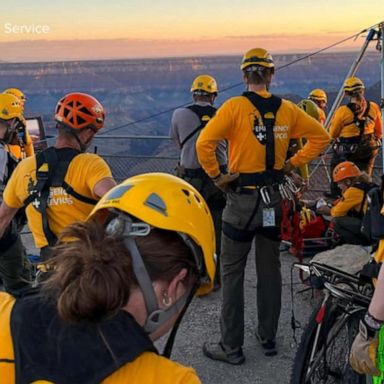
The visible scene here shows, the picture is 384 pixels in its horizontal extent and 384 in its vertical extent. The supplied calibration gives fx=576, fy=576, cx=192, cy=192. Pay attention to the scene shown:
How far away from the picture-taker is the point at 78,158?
329cm

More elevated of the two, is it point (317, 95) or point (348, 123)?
point (317, 95)

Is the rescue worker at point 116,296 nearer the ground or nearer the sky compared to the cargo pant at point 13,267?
nearer the sky

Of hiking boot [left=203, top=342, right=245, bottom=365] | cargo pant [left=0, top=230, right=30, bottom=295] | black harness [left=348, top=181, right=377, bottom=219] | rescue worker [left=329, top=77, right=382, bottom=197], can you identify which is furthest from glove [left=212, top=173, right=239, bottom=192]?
rescue worker [left=329, top=77, right=382, bottom=197]

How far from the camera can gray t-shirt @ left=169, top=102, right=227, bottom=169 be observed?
565cm

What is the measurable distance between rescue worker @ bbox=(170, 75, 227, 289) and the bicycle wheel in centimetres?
231

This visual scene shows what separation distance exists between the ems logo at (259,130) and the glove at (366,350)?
2.01m

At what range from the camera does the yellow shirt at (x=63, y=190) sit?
326 centimetres

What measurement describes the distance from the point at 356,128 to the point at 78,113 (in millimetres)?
6645

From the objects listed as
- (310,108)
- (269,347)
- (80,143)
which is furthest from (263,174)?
(310,108)

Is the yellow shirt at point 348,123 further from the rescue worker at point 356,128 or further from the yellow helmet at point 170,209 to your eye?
the yellow helmet at point 170,209

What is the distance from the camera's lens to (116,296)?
4.24 ft

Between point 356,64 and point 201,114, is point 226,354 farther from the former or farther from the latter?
point 356,64

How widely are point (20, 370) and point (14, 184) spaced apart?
2253 mm

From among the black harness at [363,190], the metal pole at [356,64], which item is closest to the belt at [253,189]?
the black harness at [363,190]
